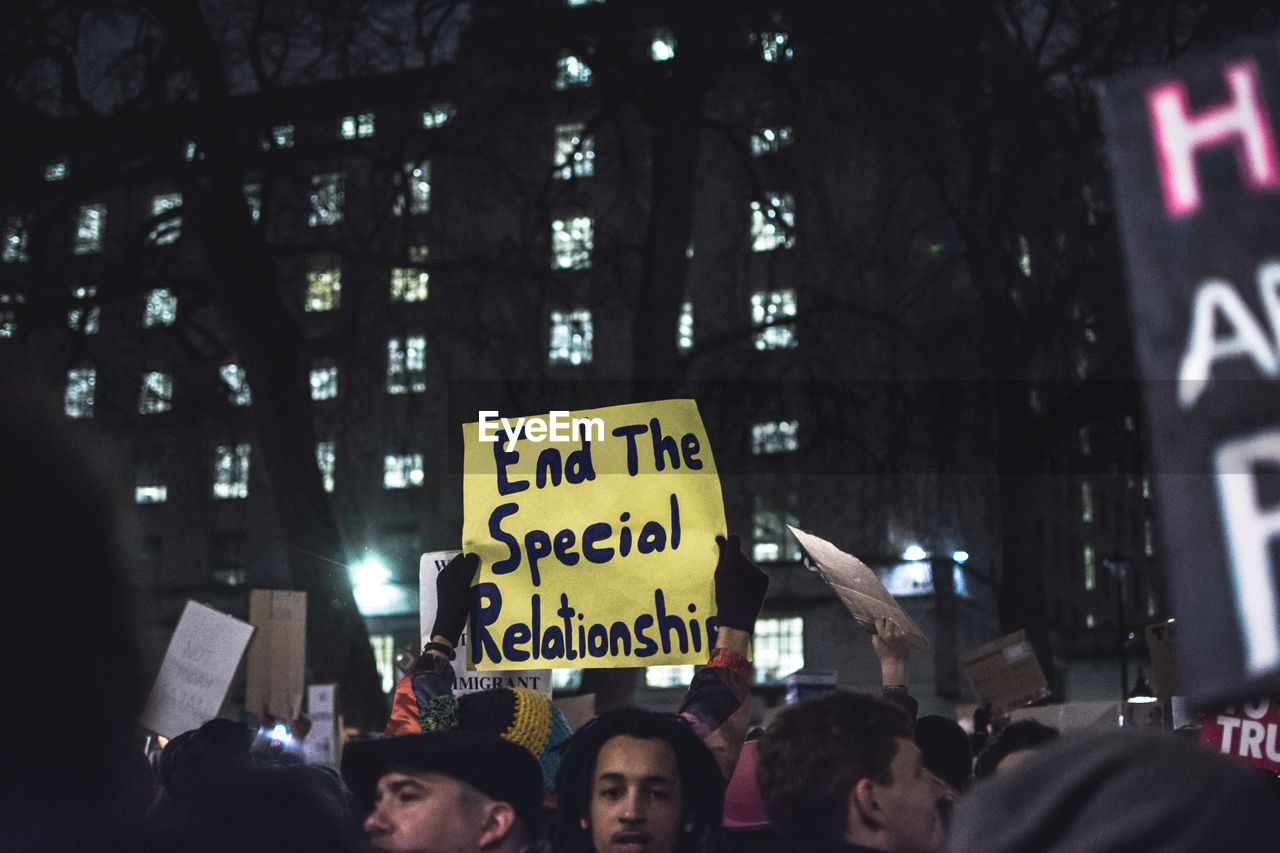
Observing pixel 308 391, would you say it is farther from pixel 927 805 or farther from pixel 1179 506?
pixel 1179 506

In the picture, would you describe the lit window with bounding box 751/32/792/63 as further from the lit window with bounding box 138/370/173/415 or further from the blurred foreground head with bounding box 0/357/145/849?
the blurred foreground head with bounding box 0/357/145/849

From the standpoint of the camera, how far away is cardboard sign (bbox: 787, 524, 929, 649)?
169 inches

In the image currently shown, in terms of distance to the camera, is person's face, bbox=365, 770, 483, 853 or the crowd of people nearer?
the crowd of people

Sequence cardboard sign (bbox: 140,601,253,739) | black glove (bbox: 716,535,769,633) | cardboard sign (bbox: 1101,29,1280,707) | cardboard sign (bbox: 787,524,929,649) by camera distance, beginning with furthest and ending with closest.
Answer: cardboard sign (bbox: 140,601,253,739)
cardboard sign (bbox: 787,524,929,649)
black glove (bbox: 716,535,769,633)
cardboard sign (bbox: 1101,29,1280,707)

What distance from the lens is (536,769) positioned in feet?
10.1

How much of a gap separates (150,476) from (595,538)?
3497 centimetres

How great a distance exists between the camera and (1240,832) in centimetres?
133

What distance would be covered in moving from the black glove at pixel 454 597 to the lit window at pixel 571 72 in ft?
39.4

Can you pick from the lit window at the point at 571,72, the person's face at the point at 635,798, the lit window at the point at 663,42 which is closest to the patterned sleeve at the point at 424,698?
the person's face at the point at 635,798

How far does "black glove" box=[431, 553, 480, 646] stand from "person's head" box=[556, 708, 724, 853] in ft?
3.33

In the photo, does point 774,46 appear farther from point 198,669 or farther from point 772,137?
point 198,669

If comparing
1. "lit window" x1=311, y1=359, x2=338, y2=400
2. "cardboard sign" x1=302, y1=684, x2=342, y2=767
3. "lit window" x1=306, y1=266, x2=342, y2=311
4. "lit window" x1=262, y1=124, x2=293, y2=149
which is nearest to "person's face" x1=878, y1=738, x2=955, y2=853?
"cardboard sign" x1=302, y1=684, x2=342, y2=767

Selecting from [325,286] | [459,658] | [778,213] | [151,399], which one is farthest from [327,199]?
[459,658]

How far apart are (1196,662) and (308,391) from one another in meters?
15.1
